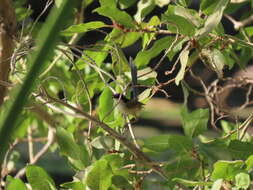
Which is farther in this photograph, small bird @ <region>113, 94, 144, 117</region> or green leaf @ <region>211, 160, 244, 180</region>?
small bird @ <region>113, 94, 144, 117</region>

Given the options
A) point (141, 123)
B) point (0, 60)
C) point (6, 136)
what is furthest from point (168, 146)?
point (141, 123)

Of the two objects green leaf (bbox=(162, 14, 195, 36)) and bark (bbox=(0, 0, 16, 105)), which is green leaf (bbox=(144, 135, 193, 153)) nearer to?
green leaf (bbox=(162, 14, 195, 36))

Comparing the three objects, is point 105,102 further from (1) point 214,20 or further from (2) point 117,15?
(1) point 214,20

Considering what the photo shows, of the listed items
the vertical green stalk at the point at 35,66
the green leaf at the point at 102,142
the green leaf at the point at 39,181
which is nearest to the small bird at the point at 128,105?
the green leaf at the point at 102,142

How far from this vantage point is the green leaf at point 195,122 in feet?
2.77

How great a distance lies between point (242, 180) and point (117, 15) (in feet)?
1.12

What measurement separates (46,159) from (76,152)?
2430 mm

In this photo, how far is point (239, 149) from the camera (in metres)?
0.77

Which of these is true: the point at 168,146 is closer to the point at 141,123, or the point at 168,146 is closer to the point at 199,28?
the point at 199,28

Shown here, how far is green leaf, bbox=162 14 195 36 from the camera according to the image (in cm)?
76

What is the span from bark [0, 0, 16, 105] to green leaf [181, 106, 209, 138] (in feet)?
0.97

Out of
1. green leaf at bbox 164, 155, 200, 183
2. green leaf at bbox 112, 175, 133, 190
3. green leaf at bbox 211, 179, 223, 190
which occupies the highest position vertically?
green leaf at bbox 211, 179, 223, 190

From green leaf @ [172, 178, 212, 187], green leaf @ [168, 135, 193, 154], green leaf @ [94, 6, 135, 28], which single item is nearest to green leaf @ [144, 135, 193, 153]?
green leaf @ [168, 135, 193, 154]

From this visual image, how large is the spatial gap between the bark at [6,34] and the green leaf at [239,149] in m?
0.36
